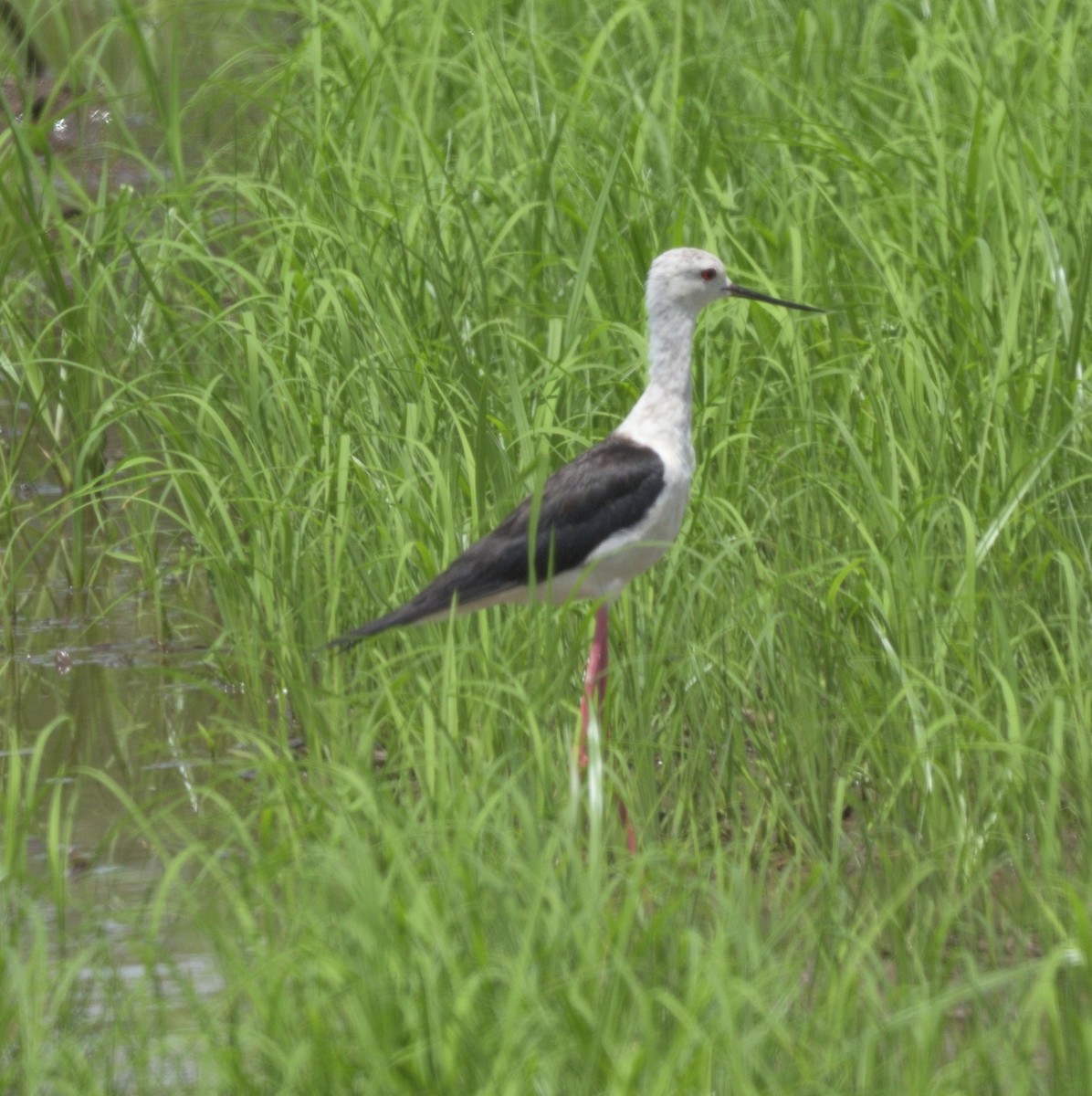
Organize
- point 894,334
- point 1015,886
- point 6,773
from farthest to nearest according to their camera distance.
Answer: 1. point 894,334
2. point 6,773
3. point 1015,886

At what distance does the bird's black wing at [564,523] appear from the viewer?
431 centimetres

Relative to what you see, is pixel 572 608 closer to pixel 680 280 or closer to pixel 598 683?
pixel 598 683

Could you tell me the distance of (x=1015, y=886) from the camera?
12.3 feet

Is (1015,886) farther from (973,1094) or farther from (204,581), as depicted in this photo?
(204,581)

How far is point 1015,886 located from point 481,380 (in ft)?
6.24

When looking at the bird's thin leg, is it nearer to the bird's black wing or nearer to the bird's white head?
the bird's black wing

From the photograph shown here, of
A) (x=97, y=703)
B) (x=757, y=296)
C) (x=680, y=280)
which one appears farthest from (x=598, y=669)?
(x=97, y=703)

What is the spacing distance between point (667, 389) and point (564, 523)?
0.39m

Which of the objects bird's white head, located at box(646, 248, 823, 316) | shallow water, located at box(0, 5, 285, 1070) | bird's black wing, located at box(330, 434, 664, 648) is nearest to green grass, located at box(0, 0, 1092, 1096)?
shallow water, located at box(0, 5, 285, 1070)

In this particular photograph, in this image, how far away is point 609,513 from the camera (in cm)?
446

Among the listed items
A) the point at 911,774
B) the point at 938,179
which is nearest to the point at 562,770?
the point at 911,774

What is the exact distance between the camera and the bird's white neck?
459cm

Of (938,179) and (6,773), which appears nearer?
(6,773)

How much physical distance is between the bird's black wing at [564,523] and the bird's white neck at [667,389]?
0.18 ft
